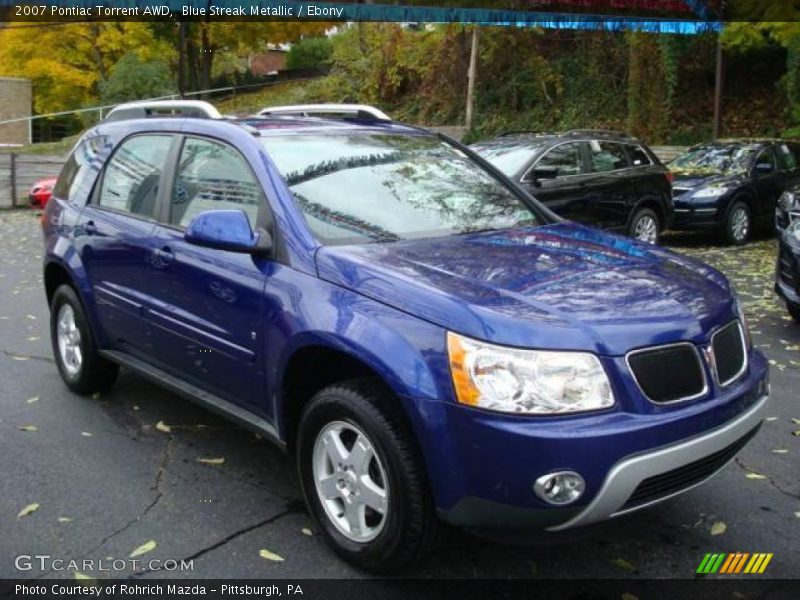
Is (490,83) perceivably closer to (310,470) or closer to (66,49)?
(66,49)

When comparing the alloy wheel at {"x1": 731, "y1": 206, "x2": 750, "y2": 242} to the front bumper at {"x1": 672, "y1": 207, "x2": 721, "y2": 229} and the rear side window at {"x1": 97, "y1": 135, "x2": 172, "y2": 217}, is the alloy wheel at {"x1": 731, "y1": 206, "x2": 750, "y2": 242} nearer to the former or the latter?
the front bumper at {"x1": 672, "y1": 207, "x2": 721, "y2": 229}

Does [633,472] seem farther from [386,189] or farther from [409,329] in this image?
[386,189]

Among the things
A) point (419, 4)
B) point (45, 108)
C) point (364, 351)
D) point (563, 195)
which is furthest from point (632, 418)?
point (45, 108)

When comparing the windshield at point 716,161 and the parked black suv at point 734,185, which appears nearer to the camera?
the parked black suv at point 734,185

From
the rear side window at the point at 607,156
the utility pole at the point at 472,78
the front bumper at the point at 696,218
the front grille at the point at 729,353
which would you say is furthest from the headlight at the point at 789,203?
the utility pole at the point at 472,78

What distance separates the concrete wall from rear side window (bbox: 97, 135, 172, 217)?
29218 millimetres

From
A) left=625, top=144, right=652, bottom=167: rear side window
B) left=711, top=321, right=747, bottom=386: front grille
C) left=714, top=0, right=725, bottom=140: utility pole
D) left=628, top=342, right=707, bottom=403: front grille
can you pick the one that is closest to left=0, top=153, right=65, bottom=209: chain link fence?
left=625, top=144, right=652, bottom=167: rear side window

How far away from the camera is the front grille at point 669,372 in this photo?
284cm

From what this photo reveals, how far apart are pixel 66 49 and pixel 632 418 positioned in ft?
120

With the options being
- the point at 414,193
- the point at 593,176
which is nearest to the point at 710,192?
Answer: the point at 593,176

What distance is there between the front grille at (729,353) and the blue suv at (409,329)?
2cm

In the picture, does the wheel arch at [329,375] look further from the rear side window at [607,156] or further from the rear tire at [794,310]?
the rear side window at [607,156]

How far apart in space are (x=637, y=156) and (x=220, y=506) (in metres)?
8.76

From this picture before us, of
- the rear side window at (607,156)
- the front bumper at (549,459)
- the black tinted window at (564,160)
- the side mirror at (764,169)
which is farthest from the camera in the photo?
the side mirror at (764,169)
